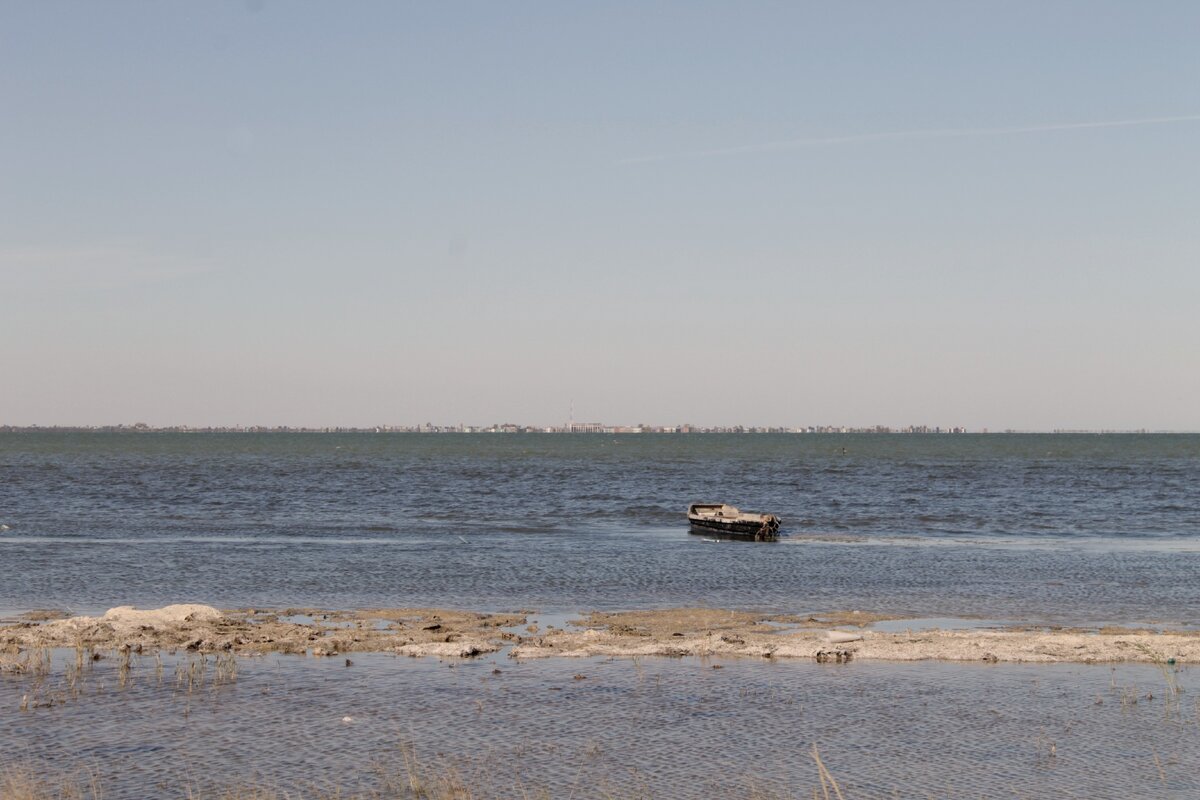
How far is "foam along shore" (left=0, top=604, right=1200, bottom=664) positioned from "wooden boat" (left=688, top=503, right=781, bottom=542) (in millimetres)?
24610

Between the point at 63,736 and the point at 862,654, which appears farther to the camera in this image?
the point at 862,654

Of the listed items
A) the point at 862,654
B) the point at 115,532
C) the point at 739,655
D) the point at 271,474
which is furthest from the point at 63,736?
the point at 271,474

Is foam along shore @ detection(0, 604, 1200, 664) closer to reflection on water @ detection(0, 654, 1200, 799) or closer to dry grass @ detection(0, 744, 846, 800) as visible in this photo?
reflection on water @ detection(0, 654, 1200, 799)

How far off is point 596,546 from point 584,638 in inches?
936

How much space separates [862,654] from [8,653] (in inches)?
635

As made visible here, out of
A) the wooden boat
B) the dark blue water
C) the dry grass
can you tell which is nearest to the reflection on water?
the dry grass

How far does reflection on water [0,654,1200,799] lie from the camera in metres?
15.7

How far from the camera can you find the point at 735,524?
2117 inches

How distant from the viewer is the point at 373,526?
5819 cm

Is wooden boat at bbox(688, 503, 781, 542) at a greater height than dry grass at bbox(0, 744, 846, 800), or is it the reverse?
wooden boat at bbox(688, 503, 781, 542)

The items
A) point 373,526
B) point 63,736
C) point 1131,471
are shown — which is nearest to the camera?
point 63,736

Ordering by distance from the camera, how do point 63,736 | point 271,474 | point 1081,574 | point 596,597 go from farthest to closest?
point 271,474 < point 1081,574 < point 596,597 < point 63,736

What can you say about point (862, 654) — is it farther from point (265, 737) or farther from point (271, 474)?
point (271, 474)

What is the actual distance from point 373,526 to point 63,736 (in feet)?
135
